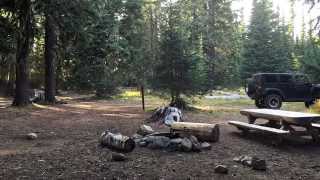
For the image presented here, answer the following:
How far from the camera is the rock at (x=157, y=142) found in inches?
436

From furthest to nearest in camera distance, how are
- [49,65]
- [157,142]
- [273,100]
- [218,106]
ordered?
[49,65] < [218,106] < [273,100] < [157,142]

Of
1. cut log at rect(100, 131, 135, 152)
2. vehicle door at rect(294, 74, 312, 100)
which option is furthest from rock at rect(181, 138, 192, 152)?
vehicle door at rect(294, 74, 312, 100)

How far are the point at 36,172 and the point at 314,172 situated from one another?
4955mm

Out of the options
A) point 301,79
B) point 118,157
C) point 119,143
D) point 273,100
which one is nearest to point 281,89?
point 273,100

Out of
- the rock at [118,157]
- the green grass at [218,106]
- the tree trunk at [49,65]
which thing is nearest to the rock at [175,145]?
the rock at [118,157]

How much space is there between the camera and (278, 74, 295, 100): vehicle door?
25875mm

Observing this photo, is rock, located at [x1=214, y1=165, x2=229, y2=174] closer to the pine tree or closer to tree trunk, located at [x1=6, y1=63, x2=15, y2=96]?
tree trunk, located at [x1=6, y1=63, x2=15, y2=96]

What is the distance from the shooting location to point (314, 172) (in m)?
9.24

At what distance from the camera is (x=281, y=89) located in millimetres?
25859

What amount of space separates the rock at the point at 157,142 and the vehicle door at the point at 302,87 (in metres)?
16.1

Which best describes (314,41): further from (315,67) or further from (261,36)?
(261,36)

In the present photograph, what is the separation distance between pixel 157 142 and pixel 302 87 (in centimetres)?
1638

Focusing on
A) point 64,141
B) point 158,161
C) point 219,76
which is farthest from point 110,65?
point 158,161

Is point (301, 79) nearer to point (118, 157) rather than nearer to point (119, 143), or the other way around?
point (119, 143)
